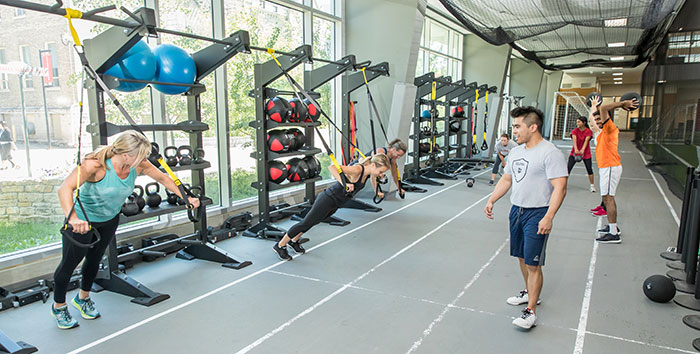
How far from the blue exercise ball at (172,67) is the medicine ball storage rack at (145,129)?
11 centimetres

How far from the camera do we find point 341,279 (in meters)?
3.89

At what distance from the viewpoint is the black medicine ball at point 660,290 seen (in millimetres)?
3314

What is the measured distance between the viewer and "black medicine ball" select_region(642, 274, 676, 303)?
331 centimetres

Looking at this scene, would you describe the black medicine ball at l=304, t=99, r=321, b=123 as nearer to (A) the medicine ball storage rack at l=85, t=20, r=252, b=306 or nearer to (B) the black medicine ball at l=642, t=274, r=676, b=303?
(A) the medicine ball storage rack at l=85, t=20, r=252, b=306

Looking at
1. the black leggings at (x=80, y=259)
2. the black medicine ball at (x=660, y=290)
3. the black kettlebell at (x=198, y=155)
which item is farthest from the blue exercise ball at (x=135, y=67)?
the black medicine ball at (x=660, y=290)

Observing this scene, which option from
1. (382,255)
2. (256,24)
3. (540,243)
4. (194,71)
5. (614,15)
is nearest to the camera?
(540,243)

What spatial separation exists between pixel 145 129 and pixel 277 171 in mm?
1735

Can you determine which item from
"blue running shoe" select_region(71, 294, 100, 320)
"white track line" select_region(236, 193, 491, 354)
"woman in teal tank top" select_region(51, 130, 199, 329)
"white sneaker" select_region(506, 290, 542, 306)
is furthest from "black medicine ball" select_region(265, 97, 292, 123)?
"white sneaker" select_region(506, 290, 542, 306)

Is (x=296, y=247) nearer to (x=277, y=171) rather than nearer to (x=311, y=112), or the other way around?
(x=277, y=171)

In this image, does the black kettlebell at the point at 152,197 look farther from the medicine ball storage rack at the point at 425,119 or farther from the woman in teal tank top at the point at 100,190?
the medicine ball storage rack at the point at 425,119

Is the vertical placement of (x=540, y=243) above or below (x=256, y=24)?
below

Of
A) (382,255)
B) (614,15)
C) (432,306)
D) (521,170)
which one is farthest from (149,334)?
(614,15)

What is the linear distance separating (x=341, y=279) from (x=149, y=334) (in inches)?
62.5

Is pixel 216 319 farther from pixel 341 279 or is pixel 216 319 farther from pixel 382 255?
pixel 382 255
